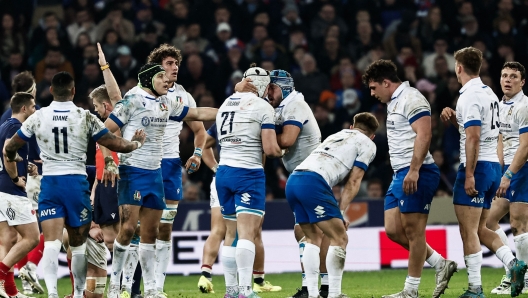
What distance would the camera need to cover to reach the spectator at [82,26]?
20078 mm

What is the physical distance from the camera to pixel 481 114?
32.4ft

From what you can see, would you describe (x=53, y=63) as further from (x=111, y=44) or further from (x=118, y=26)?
(x=118, y=26)

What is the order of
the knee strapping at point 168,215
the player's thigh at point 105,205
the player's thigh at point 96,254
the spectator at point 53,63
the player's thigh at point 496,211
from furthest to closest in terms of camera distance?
the spectator at point 53,63
the player's thigh at point 496,211
the knee strapping at point 168,215
the player's thigh at point 105,205
the player's thigh at point 96,254

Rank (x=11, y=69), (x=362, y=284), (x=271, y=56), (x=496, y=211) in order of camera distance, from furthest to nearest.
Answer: (x=11, y=69)
(x=271, y=56)
(x=362, y=284)
(x=496, y=211)

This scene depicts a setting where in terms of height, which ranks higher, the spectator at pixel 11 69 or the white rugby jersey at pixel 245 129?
the spectator at pixel 11 69

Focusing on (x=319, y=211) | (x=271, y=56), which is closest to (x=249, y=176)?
(x=319, y=211)

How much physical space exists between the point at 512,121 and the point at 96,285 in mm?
5481

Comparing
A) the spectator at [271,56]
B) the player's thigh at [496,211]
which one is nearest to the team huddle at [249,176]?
the player's thigh at [496,211]

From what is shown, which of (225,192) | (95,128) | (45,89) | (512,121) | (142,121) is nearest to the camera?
(95,128)

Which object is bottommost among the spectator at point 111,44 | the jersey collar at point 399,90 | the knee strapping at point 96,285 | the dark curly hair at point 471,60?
the knee strapping at point 96,285

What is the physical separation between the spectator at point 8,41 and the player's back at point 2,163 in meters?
8.95

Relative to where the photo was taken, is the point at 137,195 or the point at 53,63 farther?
the point at 53,63

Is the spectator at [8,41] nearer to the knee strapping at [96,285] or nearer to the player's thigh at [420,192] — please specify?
the knee strapping at [96,285]

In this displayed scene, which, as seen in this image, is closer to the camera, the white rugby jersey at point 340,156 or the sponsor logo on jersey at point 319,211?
the sponsor logo on jersey at point 319,211
